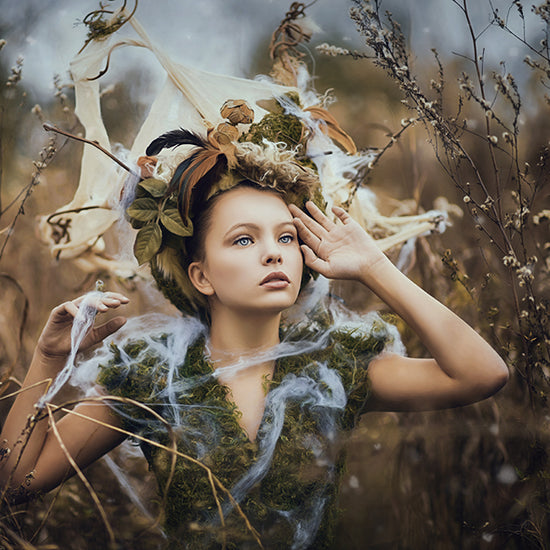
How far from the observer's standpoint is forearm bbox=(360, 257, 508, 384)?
1080 mm

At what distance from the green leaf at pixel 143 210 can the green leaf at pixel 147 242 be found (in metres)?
0.02

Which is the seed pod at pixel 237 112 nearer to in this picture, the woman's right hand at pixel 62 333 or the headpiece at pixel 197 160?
the headpiece at pixel 197 160

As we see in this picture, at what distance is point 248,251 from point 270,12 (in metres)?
0.67

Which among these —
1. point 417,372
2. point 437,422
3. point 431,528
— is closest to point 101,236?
point 417,372

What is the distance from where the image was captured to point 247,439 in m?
1.11

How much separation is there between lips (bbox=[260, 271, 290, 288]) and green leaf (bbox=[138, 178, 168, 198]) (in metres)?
0.28

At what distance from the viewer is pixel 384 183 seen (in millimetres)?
1486

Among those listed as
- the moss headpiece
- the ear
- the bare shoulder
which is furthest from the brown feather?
the bare shoulder

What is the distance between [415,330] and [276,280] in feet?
0.93

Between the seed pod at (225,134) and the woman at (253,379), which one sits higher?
the seed pod at (225,134)

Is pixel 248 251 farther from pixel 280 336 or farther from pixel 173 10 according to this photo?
pixel 173 10

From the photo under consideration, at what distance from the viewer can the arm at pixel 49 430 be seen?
3.79ft

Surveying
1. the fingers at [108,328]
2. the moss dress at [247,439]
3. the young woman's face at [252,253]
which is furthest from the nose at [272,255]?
the fingers at [108,328]

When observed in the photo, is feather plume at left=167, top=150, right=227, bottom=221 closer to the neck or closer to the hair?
the hair
